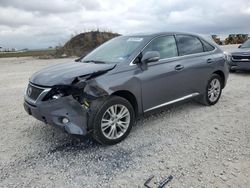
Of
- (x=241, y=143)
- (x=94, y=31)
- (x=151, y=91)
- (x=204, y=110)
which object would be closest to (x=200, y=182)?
(x=241, y=143)

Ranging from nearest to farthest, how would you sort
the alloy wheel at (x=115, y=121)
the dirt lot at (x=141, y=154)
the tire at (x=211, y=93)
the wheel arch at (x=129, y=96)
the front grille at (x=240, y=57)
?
1. the dirt lot at (x=141, y=154)
2. the alloy wheel at (x=115, y=121)
3. the wheel arch at (x=129, y=96)
4. the tire at (x=211, y=93)
5. the front grille at (x=240, y=57)

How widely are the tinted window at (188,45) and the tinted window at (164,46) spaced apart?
0.17 metres

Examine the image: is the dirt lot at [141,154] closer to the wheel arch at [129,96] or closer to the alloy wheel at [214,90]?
the wheel arch at [129,96]

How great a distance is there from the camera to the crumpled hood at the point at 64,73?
405 centimetres

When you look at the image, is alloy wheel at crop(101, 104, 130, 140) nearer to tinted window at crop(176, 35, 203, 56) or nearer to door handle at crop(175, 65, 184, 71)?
door handle at crop(175, 65, 184, 71)

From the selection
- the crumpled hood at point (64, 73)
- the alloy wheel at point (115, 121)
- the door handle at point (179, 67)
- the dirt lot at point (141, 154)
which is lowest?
the dirt lot at point (141, 154)

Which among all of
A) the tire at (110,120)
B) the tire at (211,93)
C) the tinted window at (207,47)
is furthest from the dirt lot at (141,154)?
the tinted window at (207,47)

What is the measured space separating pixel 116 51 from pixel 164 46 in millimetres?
910

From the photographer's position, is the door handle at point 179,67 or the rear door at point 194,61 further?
the rear door at point 194,61

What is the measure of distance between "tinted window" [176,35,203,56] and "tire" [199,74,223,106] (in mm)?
729

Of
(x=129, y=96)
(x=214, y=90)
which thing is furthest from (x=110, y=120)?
(x=214, y=90)

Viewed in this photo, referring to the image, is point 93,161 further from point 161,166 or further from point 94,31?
point 94,31

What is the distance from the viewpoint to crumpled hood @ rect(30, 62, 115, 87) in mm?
4051

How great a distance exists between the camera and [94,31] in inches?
1041
